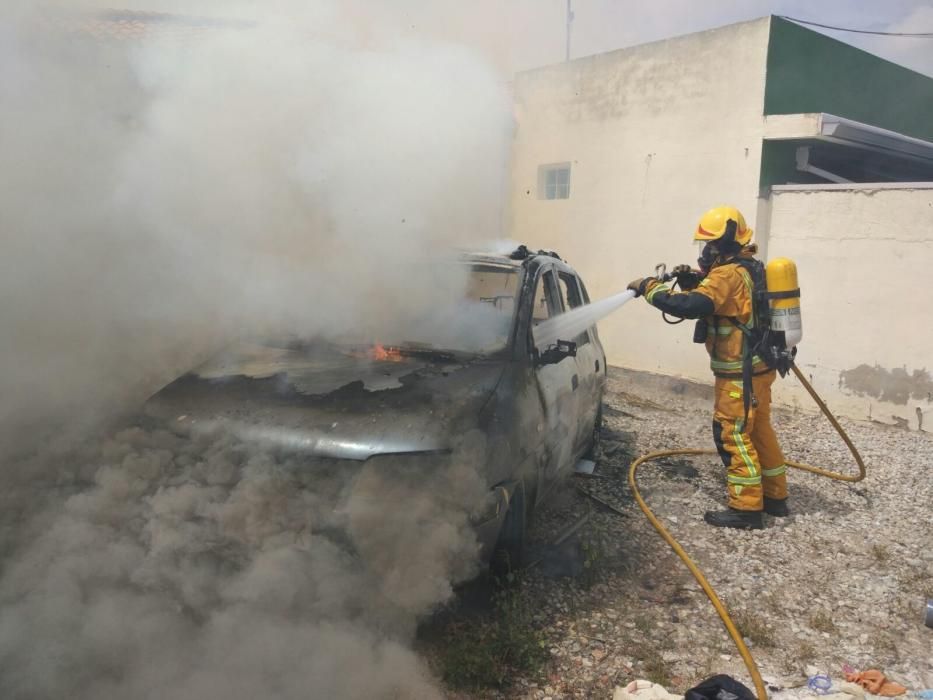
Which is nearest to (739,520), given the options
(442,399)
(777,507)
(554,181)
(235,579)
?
(777,507)

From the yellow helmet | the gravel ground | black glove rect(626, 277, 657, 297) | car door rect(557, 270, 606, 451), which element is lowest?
the gravel ground

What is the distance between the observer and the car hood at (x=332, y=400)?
110 inches

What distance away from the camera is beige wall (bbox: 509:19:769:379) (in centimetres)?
811

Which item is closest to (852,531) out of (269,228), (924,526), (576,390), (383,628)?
(924,526)

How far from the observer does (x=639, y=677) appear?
282 cm

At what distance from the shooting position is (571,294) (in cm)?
501

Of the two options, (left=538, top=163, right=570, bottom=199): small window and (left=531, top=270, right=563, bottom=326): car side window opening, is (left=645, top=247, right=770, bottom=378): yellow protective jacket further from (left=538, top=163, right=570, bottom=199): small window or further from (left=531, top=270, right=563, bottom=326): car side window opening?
(left=538, top=163, right=570, bottom=199): small window

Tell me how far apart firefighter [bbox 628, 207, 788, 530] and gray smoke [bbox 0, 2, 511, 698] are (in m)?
1.65

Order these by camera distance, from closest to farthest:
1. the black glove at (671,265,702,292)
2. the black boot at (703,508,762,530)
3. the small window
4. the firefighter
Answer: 1. the firefighter
2. the black boot at (703,508,762,530)
3. the black glove at (671,265,702,292)
4. the small window

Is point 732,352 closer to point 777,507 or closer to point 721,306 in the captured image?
point 721,306

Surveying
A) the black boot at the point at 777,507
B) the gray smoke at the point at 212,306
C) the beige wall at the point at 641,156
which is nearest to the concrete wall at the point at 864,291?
the beige wall at the point at 641,156

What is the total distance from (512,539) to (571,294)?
7.58 ft

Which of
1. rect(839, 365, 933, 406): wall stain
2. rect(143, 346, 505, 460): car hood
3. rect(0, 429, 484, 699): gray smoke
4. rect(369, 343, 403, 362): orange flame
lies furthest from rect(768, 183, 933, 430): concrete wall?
rect(0, 429, 484, 699): gray smoke

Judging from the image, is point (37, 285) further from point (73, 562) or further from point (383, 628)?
point (383, 628)
